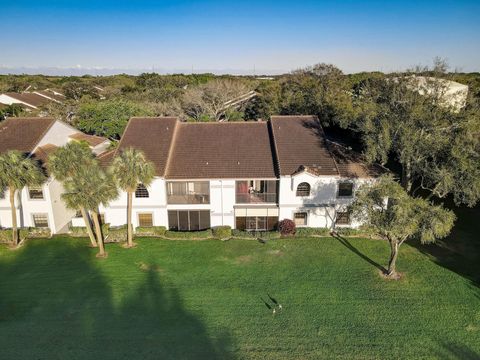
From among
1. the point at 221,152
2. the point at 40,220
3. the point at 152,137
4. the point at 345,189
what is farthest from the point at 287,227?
the point at 40,220

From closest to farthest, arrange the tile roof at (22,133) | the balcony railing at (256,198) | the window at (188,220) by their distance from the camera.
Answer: the balcony railing at (256,198) → the window at (188,220) → the tile roof at (22,133)

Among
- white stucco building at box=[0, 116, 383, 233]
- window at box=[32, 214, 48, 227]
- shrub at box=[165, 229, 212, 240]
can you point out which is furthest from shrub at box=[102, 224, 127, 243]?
window at box=[32, 214, 48, 227]

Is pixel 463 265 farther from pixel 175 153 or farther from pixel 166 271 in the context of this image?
pixel 175 153

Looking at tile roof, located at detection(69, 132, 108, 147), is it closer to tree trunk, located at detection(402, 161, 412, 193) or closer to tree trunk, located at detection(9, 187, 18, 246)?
tree trunk, located at detection(9, 187, 18, 246)

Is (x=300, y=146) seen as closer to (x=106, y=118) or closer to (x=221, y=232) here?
(x=221, y=232)

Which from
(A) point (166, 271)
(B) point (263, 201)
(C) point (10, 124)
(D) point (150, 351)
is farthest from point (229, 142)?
(C) point (10, 124)

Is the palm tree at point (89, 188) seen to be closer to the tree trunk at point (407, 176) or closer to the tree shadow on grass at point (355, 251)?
the tree shadow on grass at point (355, 251)

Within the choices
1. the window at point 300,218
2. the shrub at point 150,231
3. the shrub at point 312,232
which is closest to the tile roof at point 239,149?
the window at point 300,218
